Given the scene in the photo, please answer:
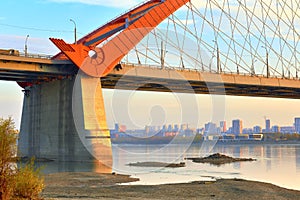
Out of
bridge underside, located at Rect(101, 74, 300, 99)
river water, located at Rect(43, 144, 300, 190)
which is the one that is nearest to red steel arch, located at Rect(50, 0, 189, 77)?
bridge underside, located at Rect(101, 74, 300, 99)

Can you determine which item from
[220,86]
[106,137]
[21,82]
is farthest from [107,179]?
[220,86]

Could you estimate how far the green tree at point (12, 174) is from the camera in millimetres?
13047

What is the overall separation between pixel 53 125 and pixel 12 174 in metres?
47.1

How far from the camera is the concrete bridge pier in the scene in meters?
55.9

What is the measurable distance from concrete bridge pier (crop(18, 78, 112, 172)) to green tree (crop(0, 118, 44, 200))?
40.4 m

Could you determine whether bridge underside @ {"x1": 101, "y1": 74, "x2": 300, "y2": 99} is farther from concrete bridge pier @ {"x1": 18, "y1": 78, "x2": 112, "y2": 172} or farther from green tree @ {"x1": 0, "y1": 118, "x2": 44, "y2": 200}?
green tree @ {"x1": 0, "y1": 118, "x2": 44, "y2": 200}

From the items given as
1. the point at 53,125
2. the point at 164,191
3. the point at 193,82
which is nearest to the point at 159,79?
the point at 193,82

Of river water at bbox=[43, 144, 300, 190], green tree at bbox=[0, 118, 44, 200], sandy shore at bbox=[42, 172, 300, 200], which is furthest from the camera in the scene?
river water at bbox=[43, 144, 300, 190]

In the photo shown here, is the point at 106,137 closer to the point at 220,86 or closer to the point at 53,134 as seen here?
the point at 53,134

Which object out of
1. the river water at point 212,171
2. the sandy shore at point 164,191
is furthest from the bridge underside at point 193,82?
the sandy shore at point 164,191

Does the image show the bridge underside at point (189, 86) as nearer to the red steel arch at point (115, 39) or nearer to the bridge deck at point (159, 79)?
the bridge deck at point (159, 79)

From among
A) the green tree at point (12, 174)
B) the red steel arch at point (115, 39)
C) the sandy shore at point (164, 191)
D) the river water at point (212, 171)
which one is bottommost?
the river water at point (212, 171)

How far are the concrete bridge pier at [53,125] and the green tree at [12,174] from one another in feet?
133

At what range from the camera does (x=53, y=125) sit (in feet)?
196
